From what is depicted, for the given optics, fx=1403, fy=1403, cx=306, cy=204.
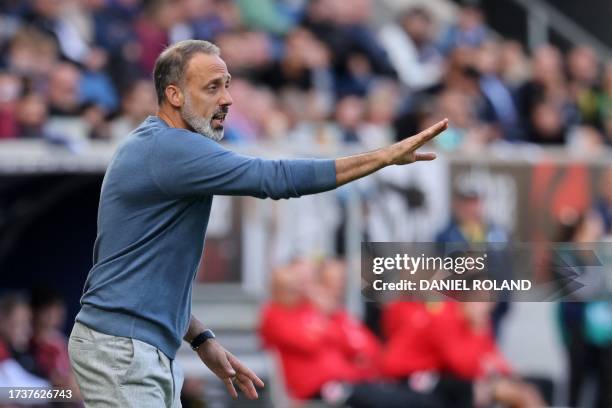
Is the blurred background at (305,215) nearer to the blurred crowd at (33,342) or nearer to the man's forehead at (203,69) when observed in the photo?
the blurred crowd at (33,342)

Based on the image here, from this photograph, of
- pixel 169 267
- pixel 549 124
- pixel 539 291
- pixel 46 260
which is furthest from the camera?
pixel 549 124

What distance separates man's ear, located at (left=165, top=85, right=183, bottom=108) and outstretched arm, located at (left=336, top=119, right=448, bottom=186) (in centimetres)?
59

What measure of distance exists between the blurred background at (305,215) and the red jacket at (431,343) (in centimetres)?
1

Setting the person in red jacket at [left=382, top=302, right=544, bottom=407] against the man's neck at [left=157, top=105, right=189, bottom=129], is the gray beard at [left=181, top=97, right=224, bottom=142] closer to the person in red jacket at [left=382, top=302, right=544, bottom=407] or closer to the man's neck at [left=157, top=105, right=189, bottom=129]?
the man's neck at [left=157, top=105, right=189, bottom=129]

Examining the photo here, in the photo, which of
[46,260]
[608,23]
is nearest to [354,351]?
[46,260]

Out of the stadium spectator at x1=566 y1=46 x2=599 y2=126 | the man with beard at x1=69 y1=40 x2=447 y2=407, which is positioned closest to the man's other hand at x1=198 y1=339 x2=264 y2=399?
the man with beard at x1=69 y1=40 x2=447 y2=407

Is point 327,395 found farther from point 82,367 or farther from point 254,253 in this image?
point 82,367

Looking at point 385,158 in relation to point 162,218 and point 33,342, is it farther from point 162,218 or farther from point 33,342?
point 33,342

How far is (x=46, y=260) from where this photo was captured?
414 inches

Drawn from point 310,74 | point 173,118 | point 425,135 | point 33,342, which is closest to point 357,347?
point 33,342

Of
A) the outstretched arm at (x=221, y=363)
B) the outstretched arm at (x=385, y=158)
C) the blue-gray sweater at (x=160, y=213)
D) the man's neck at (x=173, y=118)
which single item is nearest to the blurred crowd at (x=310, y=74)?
the outstretched arm at (x=221, y=363)

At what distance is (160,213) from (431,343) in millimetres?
5556

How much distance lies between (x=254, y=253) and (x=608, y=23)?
754cm

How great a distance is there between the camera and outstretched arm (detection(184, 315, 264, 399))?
4.94 m
